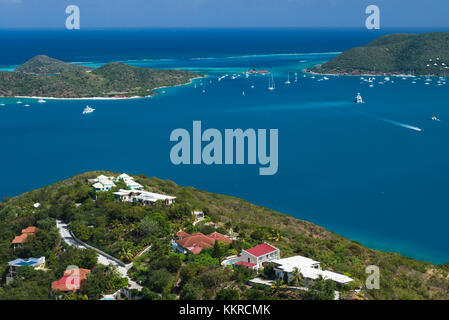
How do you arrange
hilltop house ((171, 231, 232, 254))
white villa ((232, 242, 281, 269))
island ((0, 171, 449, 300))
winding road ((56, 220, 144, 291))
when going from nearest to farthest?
island ((0, 171, 449, 300)), winding road ((56, 220, 144, 291)), white villa ((232, 242, 281, 269)), hilltop house ((171, 231, 232, 254))

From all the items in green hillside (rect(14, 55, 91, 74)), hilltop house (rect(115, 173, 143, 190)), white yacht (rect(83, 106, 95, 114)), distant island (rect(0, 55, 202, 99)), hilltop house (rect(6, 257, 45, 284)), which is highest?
green hillside (rect(14, 55, 91, 74))

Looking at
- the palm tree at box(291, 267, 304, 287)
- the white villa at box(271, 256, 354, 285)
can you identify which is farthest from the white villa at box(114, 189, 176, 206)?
the palm tree at box(291, 267, 304, 287)

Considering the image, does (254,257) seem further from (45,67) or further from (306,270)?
(45,67)

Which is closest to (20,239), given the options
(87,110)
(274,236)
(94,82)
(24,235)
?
(24,235)

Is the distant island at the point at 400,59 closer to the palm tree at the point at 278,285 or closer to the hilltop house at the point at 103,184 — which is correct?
the hilltop house at the point at 103,184

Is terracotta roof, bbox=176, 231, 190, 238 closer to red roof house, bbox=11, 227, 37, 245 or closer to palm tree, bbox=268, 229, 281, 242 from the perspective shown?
palm tree, bbox=268, 229, 281, 242

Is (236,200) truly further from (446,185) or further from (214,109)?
(214,109)
